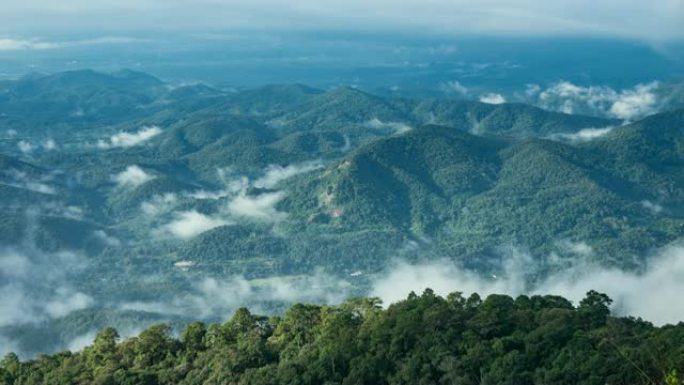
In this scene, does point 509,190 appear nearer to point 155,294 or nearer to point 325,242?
point 325,242

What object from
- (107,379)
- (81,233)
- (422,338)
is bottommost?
(81,233)

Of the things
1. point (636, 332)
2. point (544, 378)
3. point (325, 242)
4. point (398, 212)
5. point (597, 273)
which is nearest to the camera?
point (544, 378)

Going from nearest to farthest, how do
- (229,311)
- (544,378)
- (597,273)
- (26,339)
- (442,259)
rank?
(544,378), (26,339), (229,311), (597,273), (442,259)

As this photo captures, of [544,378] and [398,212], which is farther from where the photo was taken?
[398,212]

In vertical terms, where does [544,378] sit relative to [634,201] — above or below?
above

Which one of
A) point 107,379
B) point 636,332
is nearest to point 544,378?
Result: point 636,332

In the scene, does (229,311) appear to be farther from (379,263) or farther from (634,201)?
(634,201)
